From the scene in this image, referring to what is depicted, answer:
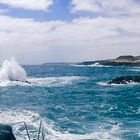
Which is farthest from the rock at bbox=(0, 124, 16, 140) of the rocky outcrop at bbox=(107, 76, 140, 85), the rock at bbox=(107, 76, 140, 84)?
the rock at bbox=(107, 76, 140, 84)

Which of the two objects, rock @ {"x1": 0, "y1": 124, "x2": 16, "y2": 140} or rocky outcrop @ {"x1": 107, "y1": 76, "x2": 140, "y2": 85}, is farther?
rocky outcrop @ {"x1": 107, "y1": 76, "x2": 140, "y2": 85}

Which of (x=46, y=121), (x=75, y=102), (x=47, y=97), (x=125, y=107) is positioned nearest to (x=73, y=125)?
(x=46, y=121)

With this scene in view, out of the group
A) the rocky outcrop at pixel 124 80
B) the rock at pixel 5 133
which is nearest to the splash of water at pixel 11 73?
the rocky outcrop at pixel 124 80

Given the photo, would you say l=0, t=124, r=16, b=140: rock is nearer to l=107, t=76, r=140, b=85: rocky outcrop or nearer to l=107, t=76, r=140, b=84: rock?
l=107, t=76, r=140, b=85: rocky outcrop

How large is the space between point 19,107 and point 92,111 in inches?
253

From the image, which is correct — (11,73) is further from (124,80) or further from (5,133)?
(5,133)

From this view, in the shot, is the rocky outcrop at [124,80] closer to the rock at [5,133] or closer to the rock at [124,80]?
the rock at [124,80]

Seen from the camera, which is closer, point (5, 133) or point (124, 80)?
point (5, 133)

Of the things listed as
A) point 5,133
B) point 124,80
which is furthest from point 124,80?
point 5,133

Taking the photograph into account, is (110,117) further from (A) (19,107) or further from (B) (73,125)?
(A) (19,107)

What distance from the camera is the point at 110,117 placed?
32.1 m

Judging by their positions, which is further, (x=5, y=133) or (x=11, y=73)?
(x=11, y=73)

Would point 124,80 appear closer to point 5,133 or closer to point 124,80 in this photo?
point 124,80

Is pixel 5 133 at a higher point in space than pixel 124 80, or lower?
higher
